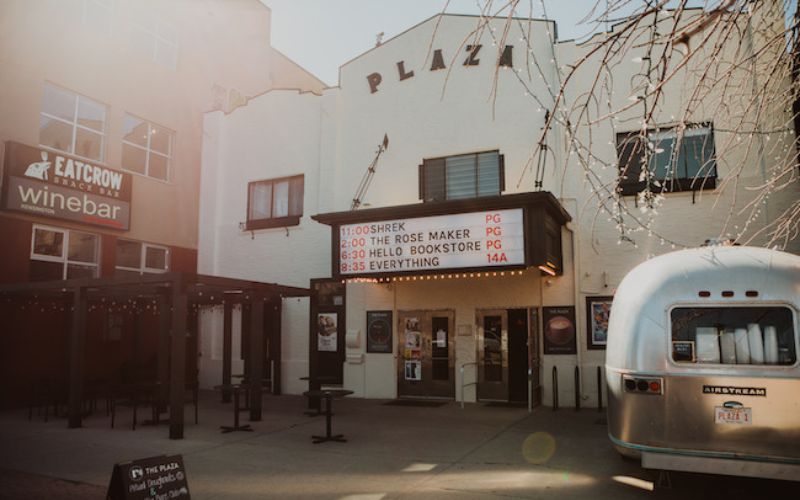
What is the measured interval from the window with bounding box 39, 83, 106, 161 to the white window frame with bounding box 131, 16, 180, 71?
2.97 meters

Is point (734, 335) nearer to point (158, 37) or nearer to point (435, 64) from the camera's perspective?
point (435, 64)

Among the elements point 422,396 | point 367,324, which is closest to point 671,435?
point 422,396

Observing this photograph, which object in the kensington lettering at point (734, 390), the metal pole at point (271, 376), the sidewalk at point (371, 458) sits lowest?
the sidewalk at point (371, 458)

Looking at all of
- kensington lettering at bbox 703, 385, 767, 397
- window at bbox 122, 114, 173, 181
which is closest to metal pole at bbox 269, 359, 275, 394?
window at bbox 122, 114, 173, 181

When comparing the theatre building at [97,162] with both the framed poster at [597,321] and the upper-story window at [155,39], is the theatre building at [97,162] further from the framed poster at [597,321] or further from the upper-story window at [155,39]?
the framed poster at [597,321]

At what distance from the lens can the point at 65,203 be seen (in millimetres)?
15781

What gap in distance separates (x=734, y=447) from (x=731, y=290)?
5.38 ft

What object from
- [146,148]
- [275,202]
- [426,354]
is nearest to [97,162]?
[146,148]

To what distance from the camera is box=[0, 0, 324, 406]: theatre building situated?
14.8 m

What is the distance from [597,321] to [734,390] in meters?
7.76

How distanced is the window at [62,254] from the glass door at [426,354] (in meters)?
8.65

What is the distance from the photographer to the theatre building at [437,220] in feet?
43.7

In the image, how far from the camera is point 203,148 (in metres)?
20.5

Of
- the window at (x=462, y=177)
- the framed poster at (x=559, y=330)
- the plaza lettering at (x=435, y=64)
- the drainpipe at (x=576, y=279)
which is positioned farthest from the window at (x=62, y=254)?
the drainpipe at (x=576, y=279)
